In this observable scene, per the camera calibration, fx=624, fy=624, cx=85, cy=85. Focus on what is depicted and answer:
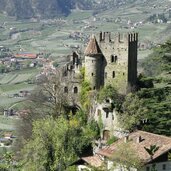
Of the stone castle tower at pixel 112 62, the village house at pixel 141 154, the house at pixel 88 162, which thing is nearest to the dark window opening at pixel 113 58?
the stone castle tower at pixel 112 62

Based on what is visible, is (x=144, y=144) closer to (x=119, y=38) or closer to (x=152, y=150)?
(x=152, y=150)

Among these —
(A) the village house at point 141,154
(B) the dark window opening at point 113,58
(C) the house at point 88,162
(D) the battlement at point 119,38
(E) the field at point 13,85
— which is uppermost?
(D) the battlement at point 119,38

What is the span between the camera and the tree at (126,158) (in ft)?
142

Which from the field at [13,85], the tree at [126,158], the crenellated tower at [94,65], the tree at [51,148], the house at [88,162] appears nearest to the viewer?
the tree at [126,158]

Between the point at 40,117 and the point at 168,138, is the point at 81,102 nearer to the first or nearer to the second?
the point at 40,117

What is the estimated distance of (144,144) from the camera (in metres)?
48.7

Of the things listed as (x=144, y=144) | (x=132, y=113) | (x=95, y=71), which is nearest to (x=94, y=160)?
(x=144, y=144)

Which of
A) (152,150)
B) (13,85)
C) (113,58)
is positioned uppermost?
(113,58)

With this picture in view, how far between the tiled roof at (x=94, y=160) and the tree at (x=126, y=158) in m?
4.44

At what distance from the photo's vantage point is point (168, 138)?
48812 millimetres

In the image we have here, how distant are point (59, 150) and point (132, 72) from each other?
1244 centimetres

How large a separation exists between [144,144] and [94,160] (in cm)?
458

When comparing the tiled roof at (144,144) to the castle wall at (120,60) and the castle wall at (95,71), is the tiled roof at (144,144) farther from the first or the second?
the castle wall at (95,71)

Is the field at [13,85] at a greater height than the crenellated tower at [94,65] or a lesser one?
lesser
